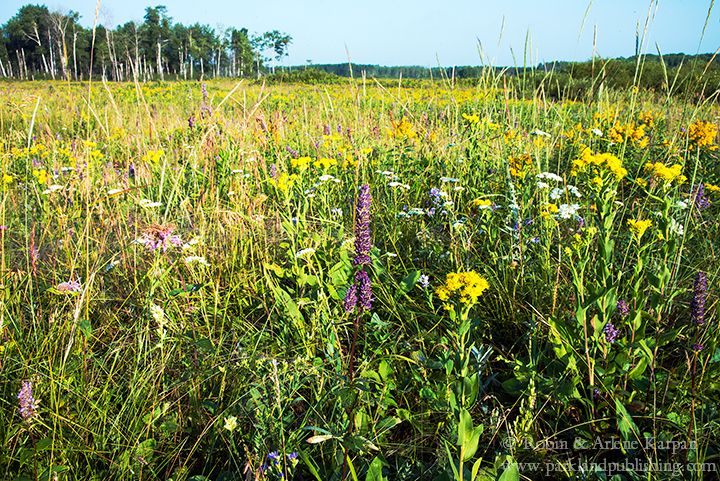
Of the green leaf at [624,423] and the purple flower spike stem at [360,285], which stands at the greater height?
the purple flower spike stem at [360,285]

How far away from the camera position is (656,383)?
4.34 ft

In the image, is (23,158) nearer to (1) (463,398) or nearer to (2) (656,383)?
(1) (463,398)

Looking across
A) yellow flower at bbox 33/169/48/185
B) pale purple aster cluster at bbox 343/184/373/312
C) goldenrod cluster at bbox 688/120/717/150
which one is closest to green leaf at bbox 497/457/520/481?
pale purple aster cluster at bbox 343/184/373/312

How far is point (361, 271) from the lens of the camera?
1090 millimetres

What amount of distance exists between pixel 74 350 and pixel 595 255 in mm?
2035

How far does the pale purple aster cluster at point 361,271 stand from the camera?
3.54ft

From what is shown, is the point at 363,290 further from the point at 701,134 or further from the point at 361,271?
the point at 701,134

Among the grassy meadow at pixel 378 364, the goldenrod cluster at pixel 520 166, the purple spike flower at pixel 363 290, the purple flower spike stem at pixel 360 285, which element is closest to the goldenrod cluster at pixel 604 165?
the grassy meadow at pixel 378 364

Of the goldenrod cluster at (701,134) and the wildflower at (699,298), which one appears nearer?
the wildflower at (699,298)

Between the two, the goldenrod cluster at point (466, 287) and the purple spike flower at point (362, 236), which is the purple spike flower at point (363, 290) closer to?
the purple spike flower at point (362, 236)

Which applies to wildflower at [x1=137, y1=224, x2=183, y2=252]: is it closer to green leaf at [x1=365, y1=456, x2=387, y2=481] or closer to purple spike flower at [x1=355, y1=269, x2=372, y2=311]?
purple spike flower at [x1=355, y1=269, x2=372, y2=311]

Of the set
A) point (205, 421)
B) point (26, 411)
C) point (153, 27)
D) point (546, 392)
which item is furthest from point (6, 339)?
point (153, 27)

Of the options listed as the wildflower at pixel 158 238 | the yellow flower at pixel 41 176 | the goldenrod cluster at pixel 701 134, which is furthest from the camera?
the yellow flower at pixel 41 176

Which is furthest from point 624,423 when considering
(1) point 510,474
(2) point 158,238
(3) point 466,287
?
(2) point 158,238
